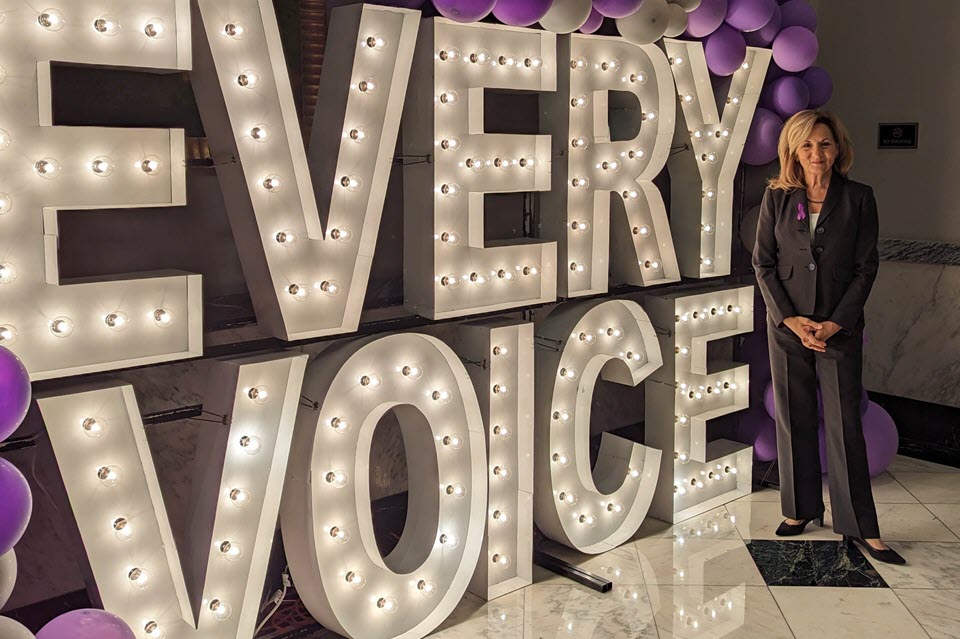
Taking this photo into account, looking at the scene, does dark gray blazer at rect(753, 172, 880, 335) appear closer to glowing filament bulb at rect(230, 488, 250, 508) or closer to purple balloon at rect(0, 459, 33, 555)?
glowing filament bulb at rect(230, 488, 250, 508)

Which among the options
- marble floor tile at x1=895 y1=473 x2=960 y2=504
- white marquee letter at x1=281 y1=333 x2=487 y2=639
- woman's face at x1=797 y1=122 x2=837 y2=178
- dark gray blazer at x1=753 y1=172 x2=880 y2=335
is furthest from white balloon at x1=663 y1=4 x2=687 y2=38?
marble floor tile at x1=895 y1=473 x2=960 y2=504

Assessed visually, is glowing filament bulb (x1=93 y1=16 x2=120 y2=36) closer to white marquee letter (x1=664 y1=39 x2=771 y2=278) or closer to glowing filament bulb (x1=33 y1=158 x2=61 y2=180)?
glowing filament bulb (x1=33 y1=158 x2=61 y2=180)

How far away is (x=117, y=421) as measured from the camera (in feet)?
7.62

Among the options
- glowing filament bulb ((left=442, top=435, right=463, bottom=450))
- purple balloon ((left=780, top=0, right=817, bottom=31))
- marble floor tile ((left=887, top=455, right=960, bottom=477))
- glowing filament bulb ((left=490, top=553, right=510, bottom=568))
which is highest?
purple balloon ((left=780, top=0, right=817, bottom=31))

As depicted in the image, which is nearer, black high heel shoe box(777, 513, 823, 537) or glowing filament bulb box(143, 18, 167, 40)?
glowing filament bulb box(143, 18, 167, 40)

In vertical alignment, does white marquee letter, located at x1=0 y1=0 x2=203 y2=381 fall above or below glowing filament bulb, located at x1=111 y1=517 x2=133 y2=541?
above

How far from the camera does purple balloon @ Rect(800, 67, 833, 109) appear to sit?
4121mm

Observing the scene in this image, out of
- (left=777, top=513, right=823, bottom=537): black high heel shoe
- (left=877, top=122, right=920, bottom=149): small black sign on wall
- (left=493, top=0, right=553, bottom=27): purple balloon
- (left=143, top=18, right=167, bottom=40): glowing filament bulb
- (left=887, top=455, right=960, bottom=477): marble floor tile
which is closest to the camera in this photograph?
(left=143, top=18, right=167, bottom=40): glowing filament bulb

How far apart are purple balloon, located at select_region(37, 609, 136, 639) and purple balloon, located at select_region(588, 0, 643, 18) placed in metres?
2.19

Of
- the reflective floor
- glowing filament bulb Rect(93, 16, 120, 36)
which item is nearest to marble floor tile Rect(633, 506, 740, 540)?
the reflective floor

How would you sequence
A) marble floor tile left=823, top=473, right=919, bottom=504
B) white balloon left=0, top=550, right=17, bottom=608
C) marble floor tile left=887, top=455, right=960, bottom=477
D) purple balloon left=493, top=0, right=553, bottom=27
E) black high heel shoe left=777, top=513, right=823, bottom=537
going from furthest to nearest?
marble floor tile left=887, top=455, right=960, bottom=477 → marble floor tile left=823, top=473, right=919, bottom=504 → black high heel shoe left=777, top=513, right=823, bottom=537 → purple balloon left=493, top=0, right=553, bottom=27 → white balloon left=0, top=550, right=17, bottom=608

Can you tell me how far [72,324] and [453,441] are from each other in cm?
120

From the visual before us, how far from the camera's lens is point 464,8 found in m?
2.69

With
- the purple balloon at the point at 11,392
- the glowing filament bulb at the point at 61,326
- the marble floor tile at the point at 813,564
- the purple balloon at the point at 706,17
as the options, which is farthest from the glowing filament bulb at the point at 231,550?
the purple balloon at the point at 706,17
